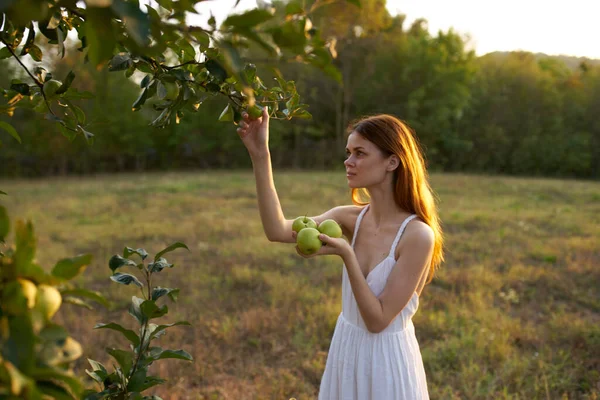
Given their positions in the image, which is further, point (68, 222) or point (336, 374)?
point (68, 222)

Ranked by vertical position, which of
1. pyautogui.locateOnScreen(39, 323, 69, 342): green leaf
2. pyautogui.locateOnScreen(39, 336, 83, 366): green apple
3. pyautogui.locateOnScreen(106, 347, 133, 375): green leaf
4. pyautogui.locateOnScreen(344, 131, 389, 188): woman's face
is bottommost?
pyautogui.locateOnScreen(106, 347, 133, 375): green leaf

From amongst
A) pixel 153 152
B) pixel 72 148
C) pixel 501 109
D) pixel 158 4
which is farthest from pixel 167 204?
pixel 501 109

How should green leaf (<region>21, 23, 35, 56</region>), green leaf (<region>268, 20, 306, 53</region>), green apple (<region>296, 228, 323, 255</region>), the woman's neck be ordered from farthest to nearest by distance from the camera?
A: the woman's neck
green apple (<region>296, 228, 323, 255</region>)
green leaf (<region>21, 23, 35, 56</region>)
green leaf (<region>268, 20, 306, 53</region>)

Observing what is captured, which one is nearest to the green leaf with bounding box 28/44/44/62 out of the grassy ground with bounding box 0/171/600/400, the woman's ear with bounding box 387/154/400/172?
the woman's ear with bounding box 387/154/400/172

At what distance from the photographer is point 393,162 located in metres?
1.88

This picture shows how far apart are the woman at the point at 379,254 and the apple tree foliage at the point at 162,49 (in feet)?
1.24

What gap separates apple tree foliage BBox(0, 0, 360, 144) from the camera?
0.55 metres

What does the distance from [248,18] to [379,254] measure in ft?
4.54

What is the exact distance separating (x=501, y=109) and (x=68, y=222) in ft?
84.1

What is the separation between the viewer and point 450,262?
19.8ft

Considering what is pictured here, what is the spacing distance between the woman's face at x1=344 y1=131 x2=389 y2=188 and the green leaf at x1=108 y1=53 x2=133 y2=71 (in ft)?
3.07

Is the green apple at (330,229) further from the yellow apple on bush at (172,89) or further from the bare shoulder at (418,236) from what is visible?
the yellow apple on bush at (172,89)

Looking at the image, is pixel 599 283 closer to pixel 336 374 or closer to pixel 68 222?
pixel 336 374

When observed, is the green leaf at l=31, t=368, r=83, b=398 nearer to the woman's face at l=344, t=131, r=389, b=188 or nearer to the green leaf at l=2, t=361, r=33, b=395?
the green leaf at l=2, t=361, r=33, b=395
